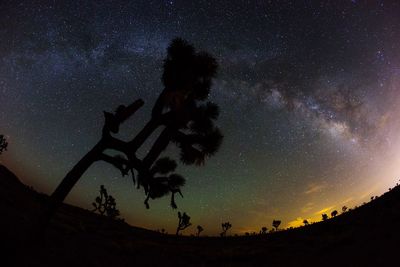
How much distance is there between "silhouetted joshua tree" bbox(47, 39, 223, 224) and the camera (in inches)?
348

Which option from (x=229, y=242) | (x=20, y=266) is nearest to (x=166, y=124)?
(x=20, y=266)

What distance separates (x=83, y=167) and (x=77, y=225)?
5905 mm

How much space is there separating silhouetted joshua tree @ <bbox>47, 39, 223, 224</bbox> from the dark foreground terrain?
5.97 feet

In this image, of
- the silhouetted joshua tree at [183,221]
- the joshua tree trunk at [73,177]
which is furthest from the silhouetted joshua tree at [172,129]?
the silhouetted joshua tree at [183,221]

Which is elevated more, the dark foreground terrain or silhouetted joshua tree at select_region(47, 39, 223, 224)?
silhouetted joshua tree at select_region(47, 39, 223, 224)

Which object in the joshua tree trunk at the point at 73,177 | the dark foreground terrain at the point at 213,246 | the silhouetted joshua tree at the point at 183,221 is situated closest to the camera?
the dark foreground terrain at the point at 213,246

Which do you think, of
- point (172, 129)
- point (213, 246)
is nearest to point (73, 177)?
point (172, 129)

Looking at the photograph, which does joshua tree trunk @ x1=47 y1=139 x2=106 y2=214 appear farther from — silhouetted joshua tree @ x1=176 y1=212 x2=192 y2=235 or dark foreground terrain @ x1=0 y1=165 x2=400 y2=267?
silhouetted joshua tree @ x1=176 y1=212 x2=192 y2=235

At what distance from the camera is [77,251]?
9.06 meters

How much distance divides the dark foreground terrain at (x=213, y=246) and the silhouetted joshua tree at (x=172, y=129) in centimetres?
182

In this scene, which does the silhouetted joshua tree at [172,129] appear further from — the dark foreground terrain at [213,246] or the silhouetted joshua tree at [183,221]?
the silhouetted joshua tree at [183,221]

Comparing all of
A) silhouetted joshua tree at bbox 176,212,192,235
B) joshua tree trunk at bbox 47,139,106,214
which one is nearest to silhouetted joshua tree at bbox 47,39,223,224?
joshua tree trunk at bbox 47,139,106,214

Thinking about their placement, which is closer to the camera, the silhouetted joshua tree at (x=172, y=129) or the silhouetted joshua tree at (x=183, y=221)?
the silhouetted joshua tree at (x=172, y=129)

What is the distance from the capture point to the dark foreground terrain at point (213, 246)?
7.94 m
